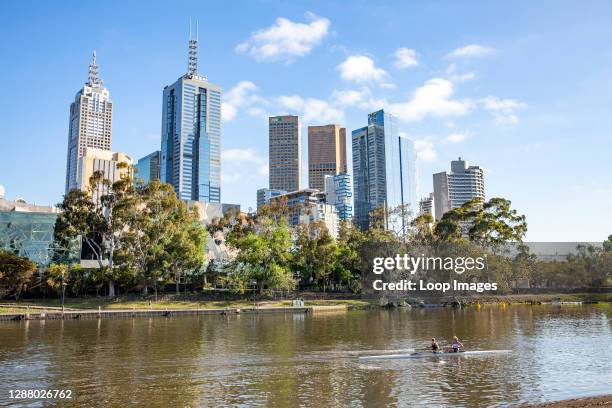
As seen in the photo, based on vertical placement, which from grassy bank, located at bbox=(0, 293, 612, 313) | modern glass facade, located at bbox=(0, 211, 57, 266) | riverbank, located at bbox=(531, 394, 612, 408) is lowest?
riverbank, located at bbox=(531, 394, 612, 408)

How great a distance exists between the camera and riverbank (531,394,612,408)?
80.4 feet

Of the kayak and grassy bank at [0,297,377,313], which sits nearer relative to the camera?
the kayak

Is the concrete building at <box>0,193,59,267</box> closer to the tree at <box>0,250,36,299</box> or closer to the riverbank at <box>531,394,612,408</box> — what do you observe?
the tree at <box>0,250,36,299</box>

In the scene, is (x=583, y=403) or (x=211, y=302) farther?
(x=211, y=302)

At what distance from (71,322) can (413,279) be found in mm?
65226

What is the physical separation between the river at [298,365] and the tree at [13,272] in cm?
2905

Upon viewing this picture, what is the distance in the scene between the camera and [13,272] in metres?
85.5

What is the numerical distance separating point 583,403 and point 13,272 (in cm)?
8645

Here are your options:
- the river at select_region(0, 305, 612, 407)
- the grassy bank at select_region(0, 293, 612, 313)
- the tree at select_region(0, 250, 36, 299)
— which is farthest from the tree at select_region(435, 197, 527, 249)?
the tree at select_region(0, 250, 36, 299)

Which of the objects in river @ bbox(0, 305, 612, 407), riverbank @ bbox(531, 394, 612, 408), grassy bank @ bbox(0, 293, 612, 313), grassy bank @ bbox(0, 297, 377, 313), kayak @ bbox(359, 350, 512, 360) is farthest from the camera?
grassy bank @ bbox(0, 297, 377, 313)

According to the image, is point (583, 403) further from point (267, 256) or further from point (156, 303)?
point (156, 303)

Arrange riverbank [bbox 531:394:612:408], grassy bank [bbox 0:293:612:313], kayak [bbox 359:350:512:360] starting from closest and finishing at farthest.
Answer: riverbank [bbox 531:394:612:408]
kayak [bbox 359:350:512:360]
grassy bank [bbox 0:293:612:313]

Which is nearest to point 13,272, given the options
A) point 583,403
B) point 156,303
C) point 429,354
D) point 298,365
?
point 156,303

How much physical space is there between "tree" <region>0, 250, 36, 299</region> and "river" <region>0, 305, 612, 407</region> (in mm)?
29051
